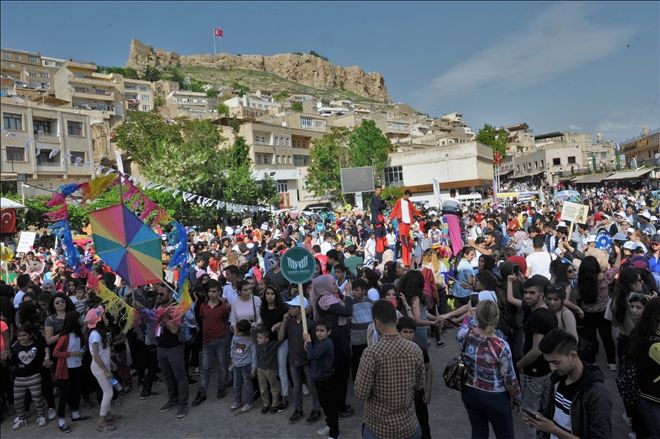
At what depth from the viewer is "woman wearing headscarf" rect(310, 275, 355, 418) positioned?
5.50 meters

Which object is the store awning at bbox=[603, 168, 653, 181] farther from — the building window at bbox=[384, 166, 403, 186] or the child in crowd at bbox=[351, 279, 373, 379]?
the child in crowd at bbox=[351, 279, 373, 379]

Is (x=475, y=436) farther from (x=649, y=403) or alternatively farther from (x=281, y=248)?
(x=281, y=248)

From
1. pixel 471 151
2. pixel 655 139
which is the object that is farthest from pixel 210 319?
pixel 655 139

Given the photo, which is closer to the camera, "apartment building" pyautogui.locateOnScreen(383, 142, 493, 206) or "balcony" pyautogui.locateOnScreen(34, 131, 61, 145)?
"balcony" pyautogui.locateOnScreen(34, 131, 61, 145)

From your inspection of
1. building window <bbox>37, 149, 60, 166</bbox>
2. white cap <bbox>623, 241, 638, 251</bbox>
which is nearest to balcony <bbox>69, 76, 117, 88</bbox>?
building window <bbox>37, 149, 60, 166</bbox>

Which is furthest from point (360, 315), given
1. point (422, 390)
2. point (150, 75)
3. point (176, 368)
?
point (150, 75)

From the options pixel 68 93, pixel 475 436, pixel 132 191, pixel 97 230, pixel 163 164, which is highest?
pixel 68 93

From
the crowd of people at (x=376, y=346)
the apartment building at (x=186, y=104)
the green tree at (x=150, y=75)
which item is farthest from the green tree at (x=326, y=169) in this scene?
the green tree at (x=150, y=75)

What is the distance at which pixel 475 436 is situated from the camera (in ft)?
12.8

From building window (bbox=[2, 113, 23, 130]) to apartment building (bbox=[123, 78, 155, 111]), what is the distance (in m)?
35.5

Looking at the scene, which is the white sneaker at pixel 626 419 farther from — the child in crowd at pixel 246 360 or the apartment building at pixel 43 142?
the apartment building at pixel 43 142

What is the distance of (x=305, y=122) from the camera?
69.2m

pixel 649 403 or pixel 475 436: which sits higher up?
pixel 649 403

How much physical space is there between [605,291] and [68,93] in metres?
67.1
